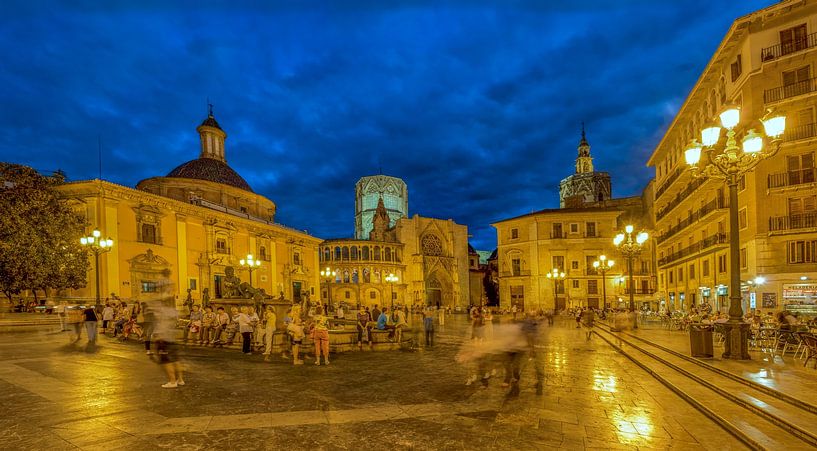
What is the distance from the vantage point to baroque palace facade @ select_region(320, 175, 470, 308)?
2218 inches

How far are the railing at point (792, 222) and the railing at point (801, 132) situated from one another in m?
3.94

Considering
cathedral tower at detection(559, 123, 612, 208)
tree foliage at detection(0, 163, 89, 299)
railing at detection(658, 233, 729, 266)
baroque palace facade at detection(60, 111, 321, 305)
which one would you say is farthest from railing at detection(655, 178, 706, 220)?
cathedral tower at detection(559, 123, 612, 208)

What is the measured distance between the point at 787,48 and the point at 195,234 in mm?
40245

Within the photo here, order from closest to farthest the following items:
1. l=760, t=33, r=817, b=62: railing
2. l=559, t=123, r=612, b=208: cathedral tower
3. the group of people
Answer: the group of people → l=760, t=33, r=817, b=62: railing → l=559, t=123, r=612, b=208: cathedral tower

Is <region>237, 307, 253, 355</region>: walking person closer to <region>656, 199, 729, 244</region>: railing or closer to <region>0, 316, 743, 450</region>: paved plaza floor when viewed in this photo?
<region>0, 316, 743, 450</region>: paved plaza floor

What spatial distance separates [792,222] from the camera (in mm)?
21078

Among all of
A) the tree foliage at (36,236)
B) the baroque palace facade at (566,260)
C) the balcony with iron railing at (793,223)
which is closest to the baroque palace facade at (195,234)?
the tree foliage at (36,236)

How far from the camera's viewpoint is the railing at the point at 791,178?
20.9 metres

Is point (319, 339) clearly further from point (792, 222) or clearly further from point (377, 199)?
point (377, 199)

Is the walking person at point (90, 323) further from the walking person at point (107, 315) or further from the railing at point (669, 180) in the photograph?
the railing at point (669, 180)

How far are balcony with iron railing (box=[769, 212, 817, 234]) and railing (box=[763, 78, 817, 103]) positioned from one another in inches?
239

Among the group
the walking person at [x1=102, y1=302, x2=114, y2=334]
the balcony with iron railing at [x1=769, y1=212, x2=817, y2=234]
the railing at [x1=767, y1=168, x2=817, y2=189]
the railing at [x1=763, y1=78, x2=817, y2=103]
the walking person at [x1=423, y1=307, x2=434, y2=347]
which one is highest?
the railing at [x1=763, y1=78, x2=817, y2=103]

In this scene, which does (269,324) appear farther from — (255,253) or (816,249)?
(255,253)

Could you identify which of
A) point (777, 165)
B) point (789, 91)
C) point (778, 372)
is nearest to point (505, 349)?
point (778, 372)
